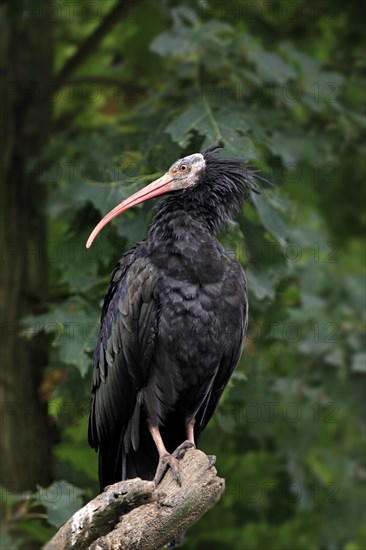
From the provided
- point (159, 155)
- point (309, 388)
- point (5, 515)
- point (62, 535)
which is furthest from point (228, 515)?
point (62, 535)

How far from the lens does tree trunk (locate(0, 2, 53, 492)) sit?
823 centimetres

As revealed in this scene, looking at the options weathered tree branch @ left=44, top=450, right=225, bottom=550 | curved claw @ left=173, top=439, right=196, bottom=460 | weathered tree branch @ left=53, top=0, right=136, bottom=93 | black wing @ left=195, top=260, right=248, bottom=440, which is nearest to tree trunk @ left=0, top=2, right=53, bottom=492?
weathered tree branch @ left=53, top=0, right=136, bottom=93

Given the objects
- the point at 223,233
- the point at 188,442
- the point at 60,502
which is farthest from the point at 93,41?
the point at 188,442

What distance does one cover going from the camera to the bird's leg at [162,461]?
5.30m

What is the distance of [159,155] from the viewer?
275 inches

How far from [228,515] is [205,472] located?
3546mm

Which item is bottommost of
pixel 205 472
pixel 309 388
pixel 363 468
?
pixel 363 468

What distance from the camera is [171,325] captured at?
5820 mm

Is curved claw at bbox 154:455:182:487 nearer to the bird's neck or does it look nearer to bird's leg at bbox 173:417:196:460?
bird's leg at bbox 173:417:196:460

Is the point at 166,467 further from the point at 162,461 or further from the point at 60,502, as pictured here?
the point at 60,502

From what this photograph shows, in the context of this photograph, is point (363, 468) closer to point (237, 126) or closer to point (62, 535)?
point (237, 126)

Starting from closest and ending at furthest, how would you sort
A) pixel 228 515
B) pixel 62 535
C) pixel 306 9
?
1. pixel 62 535
2. pixel 228 515
3. pixel 306 9

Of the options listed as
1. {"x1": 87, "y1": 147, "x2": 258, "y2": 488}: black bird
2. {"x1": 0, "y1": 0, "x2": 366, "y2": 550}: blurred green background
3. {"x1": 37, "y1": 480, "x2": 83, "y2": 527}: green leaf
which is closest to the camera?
{"x1": 87, "y1": 147, "x2": 258, "y2": 488}: black bird

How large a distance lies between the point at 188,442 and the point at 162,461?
0.21m
